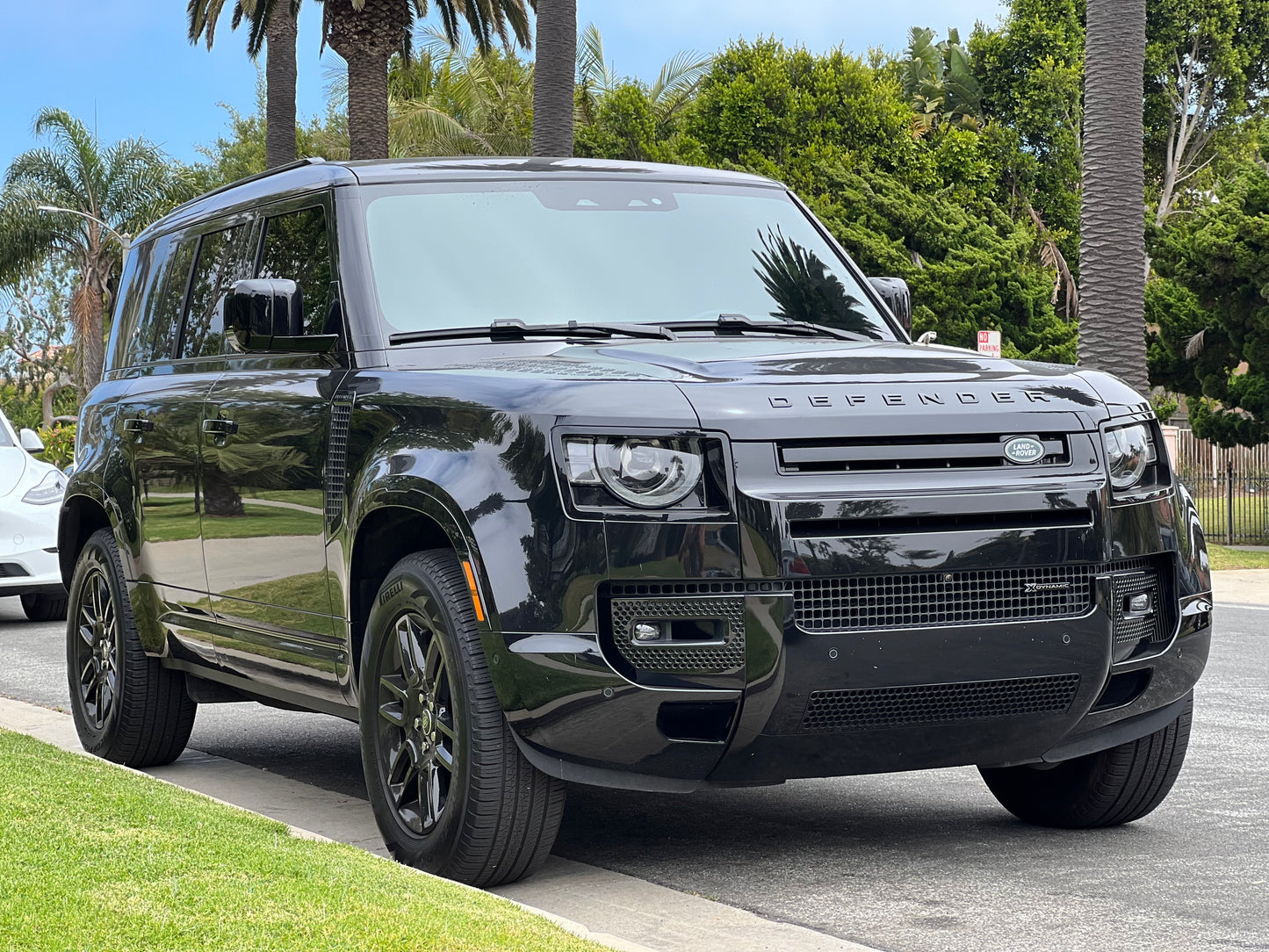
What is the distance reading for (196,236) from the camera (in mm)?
7328

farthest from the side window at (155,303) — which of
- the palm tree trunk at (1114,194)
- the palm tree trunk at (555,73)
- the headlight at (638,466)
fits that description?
the palm tree trunk at (555,73)

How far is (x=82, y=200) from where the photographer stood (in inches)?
1902

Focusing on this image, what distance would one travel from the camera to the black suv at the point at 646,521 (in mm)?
4504

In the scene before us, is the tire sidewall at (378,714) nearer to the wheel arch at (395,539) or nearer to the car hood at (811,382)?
the wheel arch at (395,539)

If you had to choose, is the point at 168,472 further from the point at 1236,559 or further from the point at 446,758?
the point at 1236,559

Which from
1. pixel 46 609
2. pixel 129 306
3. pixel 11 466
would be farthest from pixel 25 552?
pixel 129 306

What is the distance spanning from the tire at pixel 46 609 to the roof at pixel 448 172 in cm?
834

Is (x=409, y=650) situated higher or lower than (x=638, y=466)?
lower

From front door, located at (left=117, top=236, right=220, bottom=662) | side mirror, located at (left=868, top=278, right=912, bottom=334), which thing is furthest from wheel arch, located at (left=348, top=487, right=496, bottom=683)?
side mirror, located at (left=868, top=278, right=912, bottom=334)

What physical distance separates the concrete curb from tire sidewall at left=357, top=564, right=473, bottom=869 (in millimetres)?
120

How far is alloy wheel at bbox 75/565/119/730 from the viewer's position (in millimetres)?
7418

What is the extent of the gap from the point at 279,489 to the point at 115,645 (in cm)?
191

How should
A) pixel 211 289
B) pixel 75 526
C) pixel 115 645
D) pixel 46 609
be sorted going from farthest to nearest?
pixel 46 609, pixel 75 526, pixel 115 645, pixel 211 289

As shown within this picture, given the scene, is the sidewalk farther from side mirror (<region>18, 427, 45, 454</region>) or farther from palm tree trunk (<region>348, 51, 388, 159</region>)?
palm tree trunk (<region>348, 51, 388, 159</region>)
